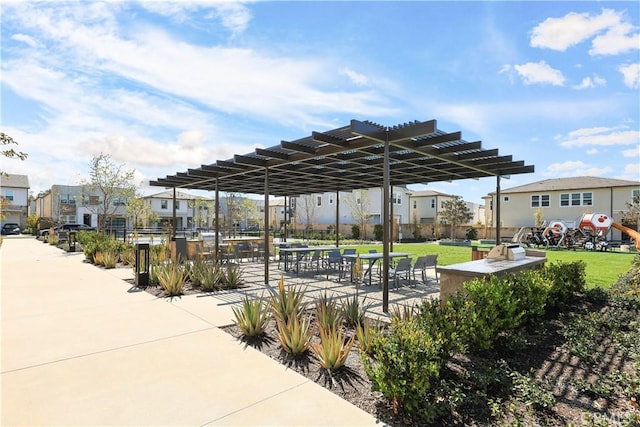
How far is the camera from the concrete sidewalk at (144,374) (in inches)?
130

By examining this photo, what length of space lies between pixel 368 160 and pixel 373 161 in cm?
16

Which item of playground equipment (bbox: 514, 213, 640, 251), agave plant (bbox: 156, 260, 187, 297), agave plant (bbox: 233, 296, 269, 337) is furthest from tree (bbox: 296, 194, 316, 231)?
agave plant (bbox: 233, 296, 269, 337)

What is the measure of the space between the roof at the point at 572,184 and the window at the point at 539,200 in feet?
2.10

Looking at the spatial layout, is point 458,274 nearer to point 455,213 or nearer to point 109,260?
point 109,260

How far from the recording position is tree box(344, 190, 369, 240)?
39.2 metres

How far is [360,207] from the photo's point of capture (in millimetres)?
41000

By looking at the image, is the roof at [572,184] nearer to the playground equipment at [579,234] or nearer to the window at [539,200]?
the window at [539,200]

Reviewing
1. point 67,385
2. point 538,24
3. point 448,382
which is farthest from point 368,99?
point 67,385

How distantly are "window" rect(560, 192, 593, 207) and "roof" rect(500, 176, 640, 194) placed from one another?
2.32ft

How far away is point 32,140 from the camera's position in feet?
34.5

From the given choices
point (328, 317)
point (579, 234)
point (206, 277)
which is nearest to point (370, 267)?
point (206, 277)

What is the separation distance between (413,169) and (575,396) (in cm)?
847

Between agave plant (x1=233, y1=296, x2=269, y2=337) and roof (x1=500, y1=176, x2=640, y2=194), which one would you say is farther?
roof (x1=500, y1=176, x2=640, y2=194)

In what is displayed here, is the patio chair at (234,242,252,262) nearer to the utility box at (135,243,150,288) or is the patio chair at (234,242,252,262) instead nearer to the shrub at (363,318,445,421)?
the utility box at (135,243,150,288)
